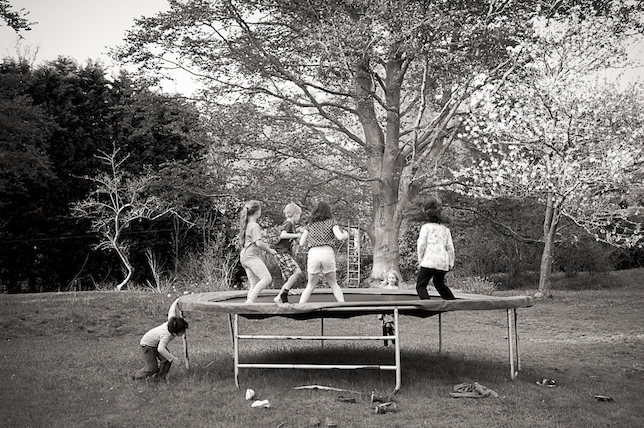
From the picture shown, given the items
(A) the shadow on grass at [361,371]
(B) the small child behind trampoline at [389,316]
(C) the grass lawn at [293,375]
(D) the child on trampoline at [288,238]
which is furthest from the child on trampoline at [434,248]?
(D) the child on trampoline at [288,238]

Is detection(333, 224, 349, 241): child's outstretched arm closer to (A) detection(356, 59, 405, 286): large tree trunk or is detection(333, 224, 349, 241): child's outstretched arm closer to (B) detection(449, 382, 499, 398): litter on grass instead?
(B) detection(449, 382, 499, 398): litter on grass

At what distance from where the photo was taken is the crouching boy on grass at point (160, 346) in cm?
A: 618

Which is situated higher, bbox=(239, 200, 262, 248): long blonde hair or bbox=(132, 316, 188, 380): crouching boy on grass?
bbox=(239, 200, 262, 248): long blonde hair

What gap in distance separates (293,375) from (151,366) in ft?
4.20

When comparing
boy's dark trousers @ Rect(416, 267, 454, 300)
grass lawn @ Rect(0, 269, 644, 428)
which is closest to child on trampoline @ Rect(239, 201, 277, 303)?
grass lawn @ Rect(0, 269, 644, 428)

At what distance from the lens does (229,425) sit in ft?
16.0

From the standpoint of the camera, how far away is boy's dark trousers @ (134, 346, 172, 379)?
632 centimetres

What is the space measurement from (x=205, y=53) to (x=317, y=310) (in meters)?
10.5

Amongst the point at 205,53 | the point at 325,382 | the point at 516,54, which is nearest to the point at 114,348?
the point at 325,382


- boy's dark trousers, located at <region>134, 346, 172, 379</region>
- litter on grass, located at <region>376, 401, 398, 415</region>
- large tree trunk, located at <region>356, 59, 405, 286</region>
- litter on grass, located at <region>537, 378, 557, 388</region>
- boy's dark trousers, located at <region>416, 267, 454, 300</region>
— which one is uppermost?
large tree trunk, located at <region>356, 59, 405, 286</region>

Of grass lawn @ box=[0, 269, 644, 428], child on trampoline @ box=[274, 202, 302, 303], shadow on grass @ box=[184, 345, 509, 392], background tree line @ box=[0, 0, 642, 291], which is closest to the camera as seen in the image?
grass lawn @ box=[0, 269, 644, 428]

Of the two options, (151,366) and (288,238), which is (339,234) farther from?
(151,366)

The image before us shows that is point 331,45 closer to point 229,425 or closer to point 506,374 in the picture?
point 506,374

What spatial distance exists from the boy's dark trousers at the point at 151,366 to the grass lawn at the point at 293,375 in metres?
0.11
